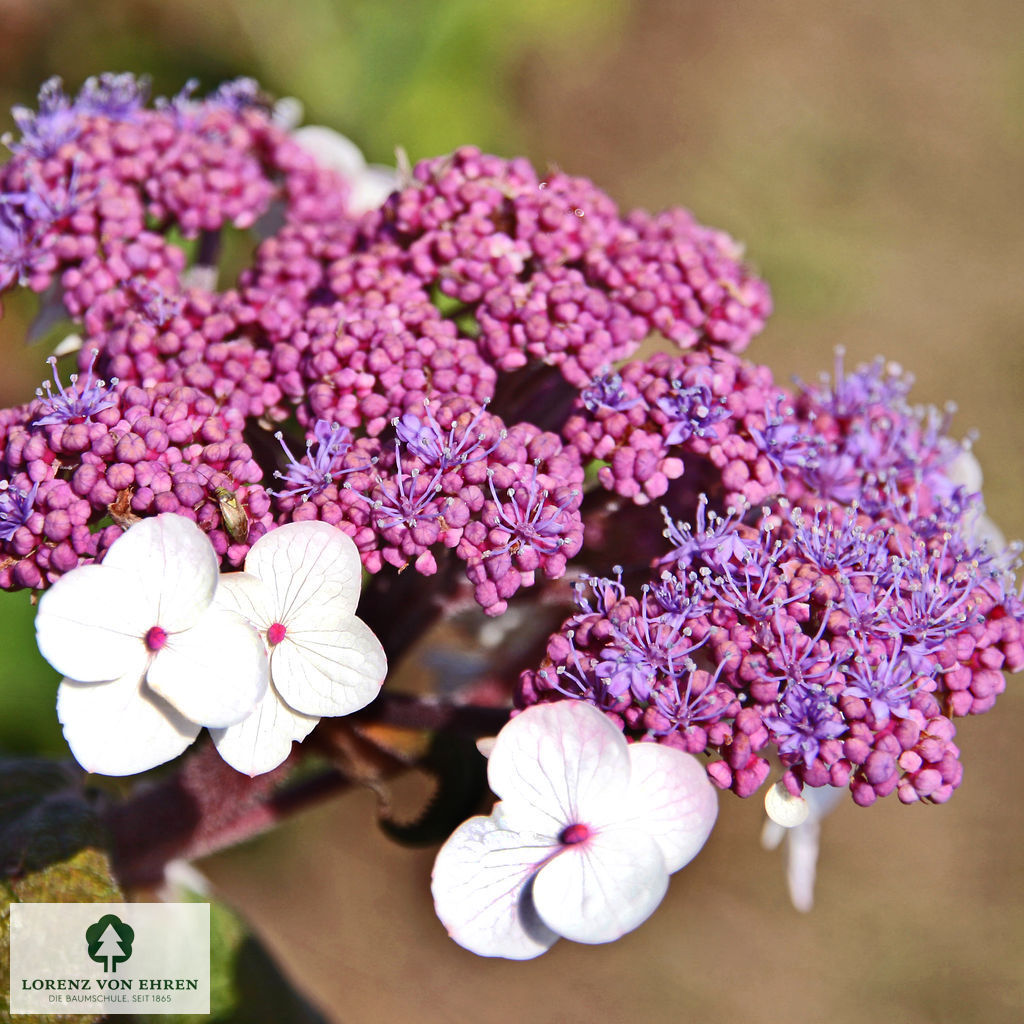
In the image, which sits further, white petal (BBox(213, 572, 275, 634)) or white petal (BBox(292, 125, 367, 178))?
white petal (BBox(292, 125, 367, 178))

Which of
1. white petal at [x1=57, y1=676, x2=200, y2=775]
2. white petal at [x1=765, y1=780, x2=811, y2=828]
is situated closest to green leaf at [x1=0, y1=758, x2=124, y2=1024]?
white petal at [x1=57, y1=676, x2=200, y2=775]

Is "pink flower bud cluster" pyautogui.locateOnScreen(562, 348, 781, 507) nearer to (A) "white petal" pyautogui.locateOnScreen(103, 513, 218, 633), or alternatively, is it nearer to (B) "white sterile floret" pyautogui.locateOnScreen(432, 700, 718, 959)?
(B) "white sterile floret" pyautogui.locateOnScreen(432, 700, 718, 959)

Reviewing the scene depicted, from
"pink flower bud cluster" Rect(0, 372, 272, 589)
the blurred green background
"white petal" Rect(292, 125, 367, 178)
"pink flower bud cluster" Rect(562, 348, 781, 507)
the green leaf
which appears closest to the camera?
"pink flower bud cluster" Rect(0, 372, 272, 589)

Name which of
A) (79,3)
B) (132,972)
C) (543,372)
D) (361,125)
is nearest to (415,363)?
(543,372)

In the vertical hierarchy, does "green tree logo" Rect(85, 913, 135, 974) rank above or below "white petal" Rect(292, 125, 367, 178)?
below

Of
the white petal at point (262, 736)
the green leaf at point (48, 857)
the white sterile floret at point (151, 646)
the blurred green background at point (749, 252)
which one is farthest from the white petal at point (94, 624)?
the blurred green background at point (749, 252)

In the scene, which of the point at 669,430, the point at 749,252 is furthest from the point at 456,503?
the point at 749,252

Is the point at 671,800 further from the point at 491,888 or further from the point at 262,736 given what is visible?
the point at 262,736
